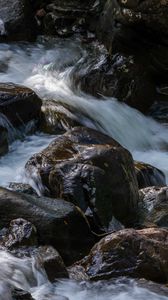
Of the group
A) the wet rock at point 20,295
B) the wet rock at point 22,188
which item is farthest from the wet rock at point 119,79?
the wet rock at point 20,295

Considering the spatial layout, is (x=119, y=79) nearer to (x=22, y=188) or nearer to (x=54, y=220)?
(x=22, y=188)

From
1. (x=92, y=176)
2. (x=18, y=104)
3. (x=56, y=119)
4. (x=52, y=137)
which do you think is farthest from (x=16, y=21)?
(x=92, y=176)

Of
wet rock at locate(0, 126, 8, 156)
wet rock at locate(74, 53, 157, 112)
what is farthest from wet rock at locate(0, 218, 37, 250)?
wet rock at locate(74, 53, 157, 112)

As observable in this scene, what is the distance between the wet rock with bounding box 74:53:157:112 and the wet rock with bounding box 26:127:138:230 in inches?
149

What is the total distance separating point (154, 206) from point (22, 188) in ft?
5.05

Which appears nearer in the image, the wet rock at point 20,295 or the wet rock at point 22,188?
the wet rock at point 20,295

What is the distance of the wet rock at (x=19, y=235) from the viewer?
17.4 ft

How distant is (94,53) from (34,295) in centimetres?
756

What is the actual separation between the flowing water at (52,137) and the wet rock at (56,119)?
0.61ft

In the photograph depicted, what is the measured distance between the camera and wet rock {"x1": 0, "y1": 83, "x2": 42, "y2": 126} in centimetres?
831

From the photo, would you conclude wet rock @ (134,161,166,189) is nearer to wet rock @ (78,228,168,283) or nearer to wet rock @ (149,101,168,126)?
wet rock @ (78,228,168,283)

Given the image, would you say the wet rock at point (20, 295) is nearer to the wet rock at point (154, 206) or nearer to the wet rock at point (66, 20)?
the wet rock at point (154, 206)

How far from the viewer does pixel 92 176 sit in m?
6.17

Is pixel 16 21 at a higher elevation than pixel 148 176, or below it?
higher
